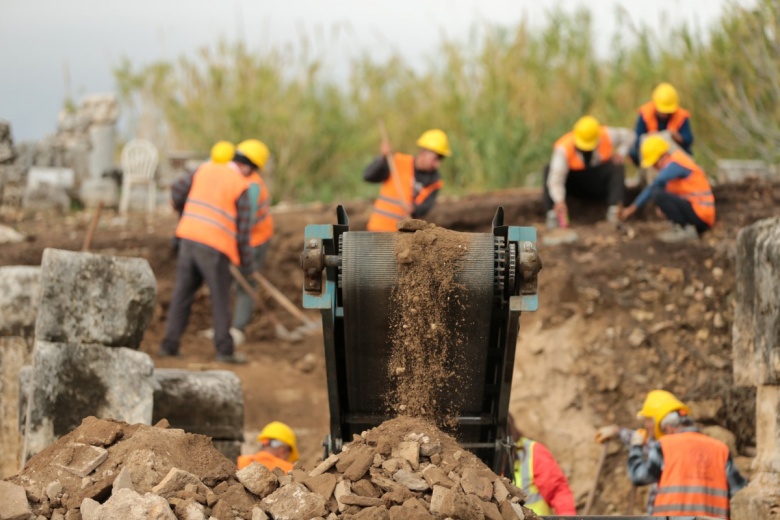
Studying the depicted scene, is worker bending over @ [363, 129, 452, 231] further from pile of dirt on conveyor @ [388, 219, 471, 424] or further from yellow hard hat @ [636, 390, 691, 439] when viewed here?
pile of dirt on conveyor @ [388, 219, 471, 424]

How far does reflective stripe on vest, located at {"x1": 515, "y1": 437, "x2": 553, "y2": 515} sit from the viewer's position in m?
5.98

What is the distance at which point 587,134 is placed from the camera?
402 inches

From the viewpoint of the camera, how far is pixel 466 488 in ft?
13.6

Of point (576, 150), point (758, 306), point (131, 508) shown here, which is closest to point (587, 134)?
point (576, 150)

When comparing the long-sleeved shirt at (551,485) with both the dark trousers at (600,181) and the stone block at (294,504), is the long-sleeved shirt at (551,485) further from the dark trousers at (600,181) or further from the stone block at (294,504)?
the dark trousers at (600,181)

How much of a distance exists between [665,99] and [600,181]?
3.14 ft

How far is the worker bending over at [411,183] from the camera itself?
962cm

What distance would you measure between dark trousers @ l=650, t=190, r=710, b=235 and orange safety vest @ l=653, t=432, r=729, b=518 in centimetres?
375

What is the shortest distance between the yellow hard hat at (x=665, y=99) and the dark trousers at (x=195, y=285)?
4291 mm

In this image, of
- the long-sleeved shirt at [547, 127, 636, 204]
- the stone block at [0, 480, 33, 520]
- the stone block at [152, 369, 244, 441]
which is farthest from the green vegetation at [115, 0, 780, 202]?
the stone block at [0, 480, 33, 520]

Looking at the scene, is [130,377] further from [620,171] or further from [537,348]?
[620,171]

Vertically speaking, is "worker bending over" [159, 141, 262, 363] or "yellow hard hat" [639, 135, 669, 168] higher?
"yellow hard hat" [639, 135, 669, 168]

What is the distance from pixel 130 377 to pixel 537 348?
4.25 metres

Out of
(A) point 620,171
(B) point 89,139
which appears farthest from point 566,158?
(B) point 89,139
